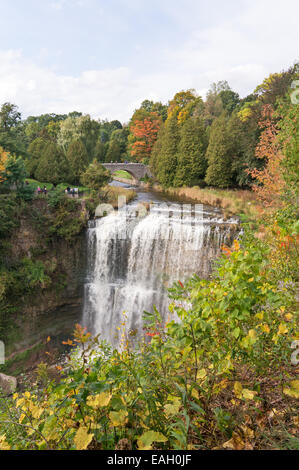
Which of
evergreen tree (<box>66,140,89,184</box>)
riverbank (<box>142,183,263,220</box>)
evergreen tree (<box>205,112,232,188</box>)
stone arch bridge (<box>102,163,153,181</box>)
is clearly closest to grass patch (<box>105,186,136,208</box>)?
evergreen tree (<box>66,140,89,184</box>)

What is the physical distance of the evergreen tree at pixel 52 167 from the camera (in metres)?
18.9

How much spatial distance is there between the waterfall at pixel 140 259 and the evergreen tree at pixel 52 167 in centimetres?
694

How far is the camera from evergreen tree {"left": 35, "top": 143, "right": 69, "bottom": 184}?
62.0 feet

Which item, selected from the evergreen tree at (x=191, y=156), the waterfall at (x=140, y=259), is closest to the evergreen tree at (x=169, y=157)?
the evergreen tree at (x=191, y=156)

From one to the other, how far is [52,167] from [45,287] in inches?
390

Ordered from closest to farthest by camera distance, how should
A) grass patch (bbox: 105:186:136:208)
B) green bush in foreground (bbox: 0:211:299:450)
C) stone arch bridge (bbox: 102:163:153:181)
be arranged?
green bush in foreground (bbox: 0:211:299:450) → grass patch (bbox: 105:186:136:208) → stone arch bridge (bbox: 102:163:153:181)

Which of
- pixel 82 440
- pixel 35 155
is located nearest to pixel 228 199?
pixel 35 155

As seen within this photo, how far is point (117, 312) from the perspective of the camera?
502 inches

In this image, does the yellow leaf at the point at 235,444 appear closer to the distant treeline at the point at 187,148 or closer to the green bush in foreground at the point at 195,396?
the green bush in foreground at the point at 195,396

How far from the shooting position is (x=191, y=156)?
72.9 ft

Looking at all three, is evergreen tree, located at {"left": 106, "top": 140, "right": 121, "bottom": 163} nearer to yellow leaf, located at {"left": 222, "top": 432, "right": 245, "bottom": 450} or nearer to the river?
the river

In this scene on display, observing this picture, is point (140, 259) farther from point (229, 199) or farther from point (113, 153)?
point (113, 153)

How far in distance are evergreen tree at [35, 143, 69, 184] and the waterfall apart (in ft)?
22.8

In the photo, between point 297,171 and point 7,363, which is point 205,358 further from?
point 7,363
